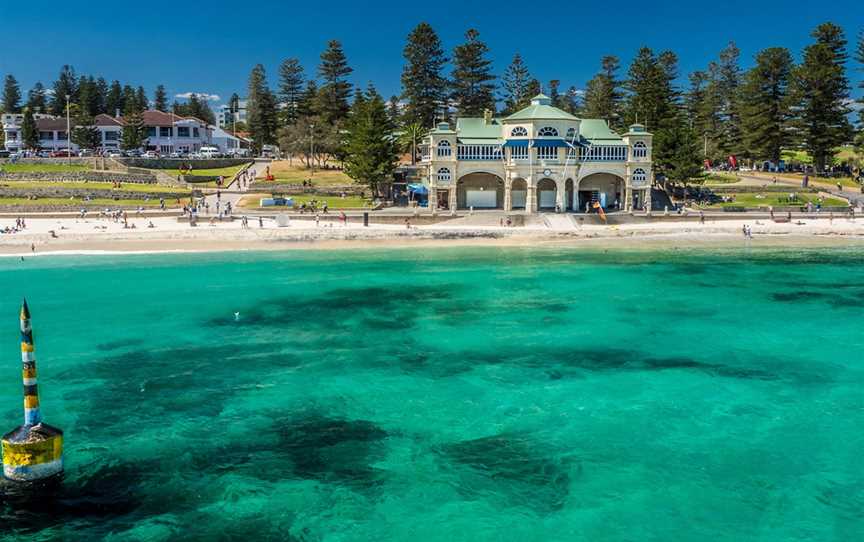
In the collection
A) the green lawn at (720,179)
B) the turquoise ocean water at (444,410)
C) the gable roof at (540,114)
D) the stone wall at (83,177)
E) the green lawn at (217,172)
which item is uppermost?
the gable roof at (540,114)

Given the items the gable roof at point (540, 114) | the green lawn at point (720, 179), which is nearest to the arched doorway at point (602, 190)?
the gable roof at point (540, 114)

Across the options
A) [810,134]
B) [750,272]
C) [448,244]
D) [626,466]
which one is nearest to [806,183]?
[810,134]

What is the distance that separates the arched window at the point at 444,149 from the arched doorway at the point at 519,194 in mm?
5428

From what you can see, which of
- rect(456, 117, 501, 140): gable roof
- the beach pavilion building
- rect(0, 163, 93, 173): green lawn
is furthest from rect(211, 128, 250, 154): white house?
the beach pavilion building

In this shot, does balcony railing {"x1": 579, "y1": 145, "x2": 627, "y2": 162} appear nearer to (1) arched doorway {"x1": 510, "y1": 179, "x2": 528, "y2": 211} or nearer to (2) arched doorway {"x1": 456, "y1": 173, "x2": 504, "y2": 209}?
(1) arched doorway {"x1": 510, "y1": 179, "x2": 528, "y2": 211}

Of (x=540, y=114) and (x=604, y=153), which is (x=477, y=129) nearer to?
(x=540, y=114)

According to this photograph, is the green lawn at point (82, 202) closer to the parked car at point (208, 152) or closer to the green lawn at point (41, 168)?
the green lawn at point (41, 168)

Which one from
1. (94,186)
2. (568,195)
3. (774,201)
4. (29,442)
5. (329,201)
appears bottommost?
(29,442)

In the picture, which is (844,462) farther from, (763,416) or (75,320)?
(75,320)

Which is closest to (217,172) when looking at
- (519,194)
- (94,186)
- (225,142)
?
(94,186)

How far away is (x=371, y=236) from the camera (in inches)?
1906

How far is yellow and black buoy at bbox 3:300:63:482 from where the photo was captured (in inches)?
538

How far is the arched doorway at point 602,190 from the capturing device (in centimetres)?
5809

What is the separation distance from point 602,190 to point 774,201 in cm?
1365
